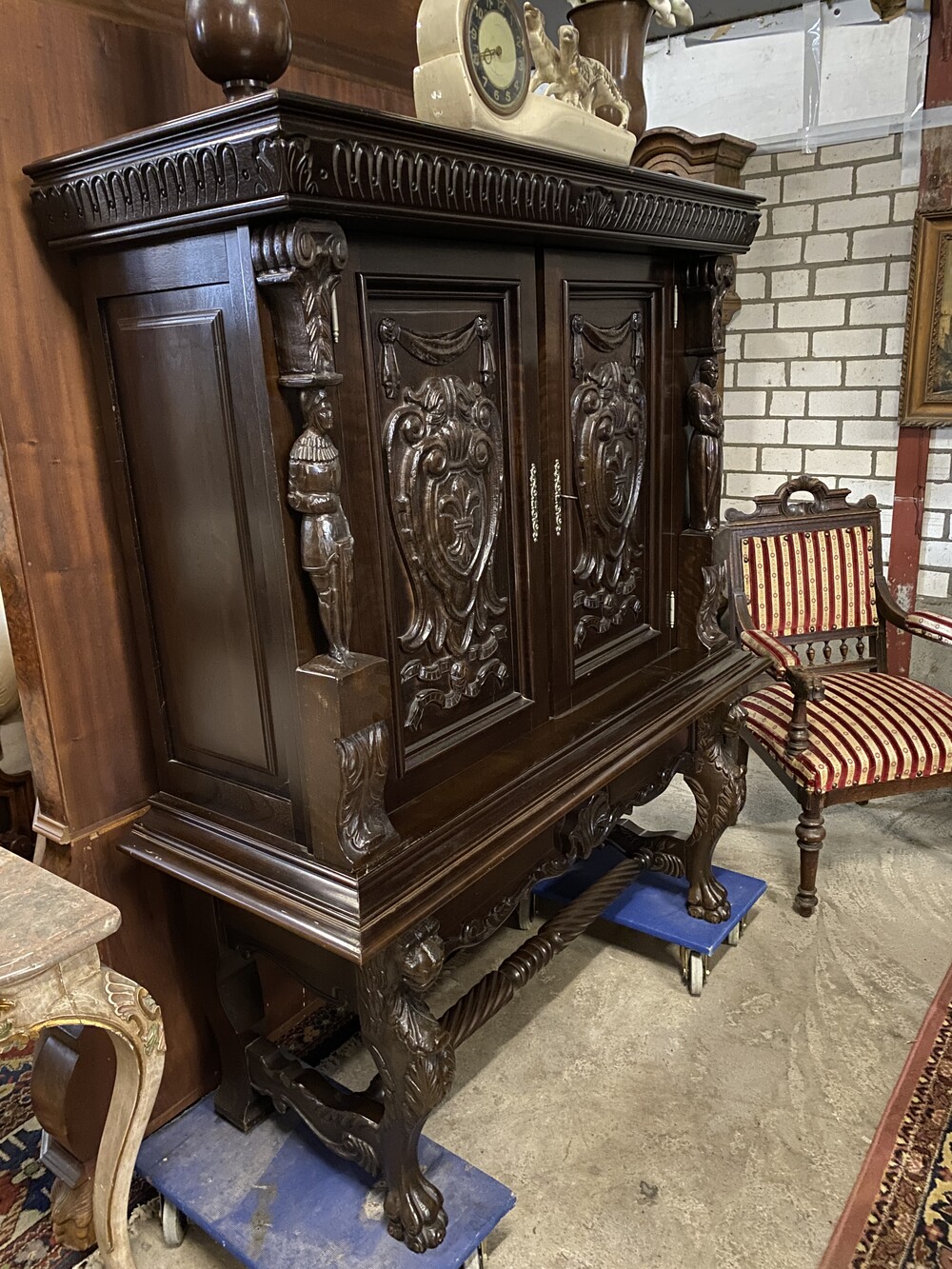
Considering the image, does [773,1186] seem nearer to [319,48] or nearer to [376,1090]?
[376,1090]

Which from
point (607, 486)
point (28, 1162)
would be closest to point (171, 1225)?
point (28, 1162)

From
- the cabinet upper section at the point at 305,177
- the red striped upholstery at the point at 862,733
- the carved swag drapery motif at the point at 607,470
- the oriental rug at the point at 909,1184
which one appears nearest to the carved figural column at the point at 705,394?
the carved swag drapery motif at the point at 607,470

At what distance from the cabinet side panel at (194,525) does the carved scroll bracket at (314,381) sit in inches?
4.4

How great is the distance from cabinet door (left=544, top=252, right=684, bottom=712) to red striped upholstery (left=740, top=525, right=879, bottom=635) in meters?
0.98

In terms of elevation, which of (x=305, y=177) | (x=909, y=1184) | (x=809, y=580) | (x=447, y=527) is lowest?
(x=909, y=1184)

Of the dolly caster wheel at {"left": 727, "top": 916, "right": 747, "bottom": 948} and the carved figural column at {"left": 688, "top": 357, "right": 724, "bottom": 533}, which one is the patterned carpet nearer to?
the dolly caster wheel at {"left": 727, "top": 916, "right": 747, "bottom": 948}

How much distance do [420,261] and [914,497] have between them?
115 inches

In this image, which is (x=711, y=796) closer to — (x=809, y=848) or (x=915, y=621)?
(x=809, y=848)

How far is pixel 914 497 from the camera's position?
3.69 meters

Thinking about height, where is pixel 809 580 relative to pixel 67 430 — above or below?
below

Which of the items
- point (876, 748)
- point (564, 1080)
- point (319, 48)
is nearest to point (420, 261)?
point (319, 48)

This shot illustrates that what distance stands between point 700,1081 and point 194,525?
1598 mm

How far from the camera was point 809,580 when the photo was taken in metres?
3.11

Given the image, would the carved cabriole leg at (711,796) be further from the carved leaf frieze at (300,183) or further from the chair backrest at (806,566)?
the carved leaf frieze at (300,183)
